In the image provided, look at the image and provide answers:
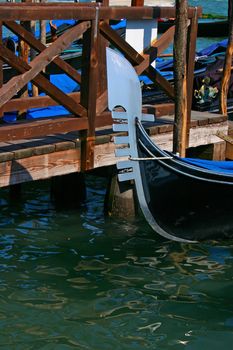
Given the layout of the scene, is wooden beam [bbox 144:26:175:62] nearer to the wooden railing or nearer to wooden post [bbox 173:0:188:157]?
the wooden railing

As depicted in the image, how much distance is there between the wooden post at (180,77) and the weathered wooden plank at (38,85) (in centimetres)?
93

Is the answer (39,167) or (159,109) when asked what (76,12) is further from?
(159,109)

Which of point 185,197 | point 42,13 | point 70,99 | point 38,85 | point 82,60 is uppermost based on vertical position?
point 42,13

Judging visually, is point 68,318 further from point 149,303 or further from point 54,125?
point 54,125

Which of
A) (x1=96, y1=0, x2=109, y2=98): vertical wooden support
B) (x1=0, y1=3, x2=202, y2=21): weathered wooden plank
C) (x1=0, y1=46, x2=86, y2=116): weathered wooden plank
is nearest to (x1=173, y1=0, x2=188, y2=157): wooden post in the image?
(x1=0, y1=3, x2=202, y2=21): weathered wooden plank

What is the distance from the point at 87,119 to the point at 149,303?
1.81m

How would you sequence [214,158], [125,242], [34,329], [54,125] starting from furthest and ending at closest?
[214,158] < [125,242] < [54,125] < [34,329]

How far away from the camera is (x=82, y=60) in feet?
21.7

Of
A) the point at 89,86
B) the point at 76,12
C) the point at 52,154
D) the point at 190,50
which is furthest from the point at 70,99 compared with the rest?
the point at 190,50

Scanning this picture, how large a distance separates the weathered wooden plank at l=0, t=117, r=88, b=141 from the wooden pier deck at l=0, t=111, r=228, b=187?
16 cm

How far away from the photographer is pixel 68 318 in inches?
209

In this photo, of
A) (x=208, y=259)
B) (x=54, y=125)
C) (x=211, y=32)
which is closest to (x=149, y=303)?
(x=208, y=259)

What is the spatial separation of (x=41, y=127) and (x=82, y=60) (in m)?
A: 0.69

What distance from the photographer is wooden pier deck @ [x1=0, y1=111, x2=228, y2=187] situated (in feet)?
21.0
